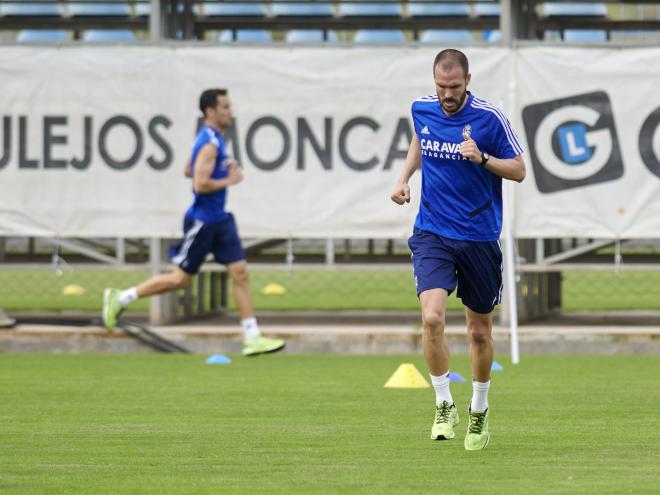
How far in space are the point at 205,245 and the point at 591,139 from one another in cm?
385

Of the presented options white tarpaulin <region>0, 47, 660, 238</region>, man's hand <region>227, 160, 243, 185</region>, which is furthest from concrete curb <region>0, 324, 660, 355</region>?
man's hand <region>227, 160, 243, 185</region>

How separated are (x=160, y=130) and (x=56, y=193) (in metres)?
1.19

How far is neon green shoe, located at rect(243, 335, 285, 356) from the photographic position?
543 inches

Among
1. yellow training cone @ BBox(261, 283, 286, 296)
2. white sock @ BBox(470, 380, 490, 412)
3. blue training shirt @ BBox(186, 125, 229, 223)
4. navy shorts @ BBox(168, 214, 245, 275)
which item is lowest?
yellow training cone @ BBox(261, 283, 286, 296)

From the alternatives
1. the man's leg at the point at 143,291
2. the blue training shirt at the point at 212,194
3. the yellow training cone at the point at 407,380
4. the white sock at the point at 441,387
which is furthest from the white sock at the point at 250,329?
the white sock at the point at 441,387

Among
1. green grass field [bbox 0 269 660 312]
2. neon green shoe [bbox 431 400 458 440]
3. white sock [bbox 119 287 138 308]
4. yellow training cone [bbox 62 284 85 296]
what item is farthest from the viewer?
yellow training cone [bbox 62 284 85 296]

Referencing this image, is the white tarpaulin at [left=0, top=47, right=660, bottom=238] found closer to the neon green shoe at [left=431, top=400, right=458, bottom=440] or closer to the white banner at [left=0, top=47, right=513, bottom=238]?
the white banner at [left=0, top=47, right=513, bottom=238]

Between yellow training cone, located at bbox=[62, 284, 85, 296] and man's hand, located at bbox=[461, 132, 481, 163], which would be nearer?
man's hand, located at bbox=[461, 132, 481, 163]

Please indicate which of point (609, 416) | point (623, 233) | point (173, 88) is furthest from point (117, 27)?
point (609, 416)

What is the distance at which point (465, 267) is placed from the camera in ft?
26.3

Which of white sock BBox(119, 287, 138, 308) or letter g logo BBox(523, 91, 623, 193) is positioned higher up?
letter g logo BBox(523, 91, 623, 193)

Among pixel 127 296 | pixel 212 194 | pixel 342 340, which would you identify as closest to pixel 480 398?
pixel 212 194

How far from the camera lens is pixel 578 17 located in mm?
17141

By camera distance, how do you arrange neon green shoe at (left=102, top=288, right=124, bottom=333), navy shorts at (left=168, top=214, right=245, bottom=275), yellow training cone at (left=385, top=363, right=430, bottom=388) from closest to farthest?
yellow training cone at (left=385, top=363, right=430, bottom=388) → navy shorts at (left=168, top=214, right=245, bottom=275) → neon green shoe at (left=102, top=288, right=124, bottom=333)
